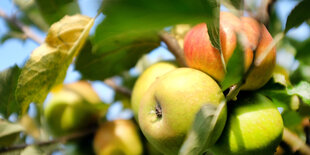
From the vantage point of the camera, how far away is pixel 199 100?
0.55 meters

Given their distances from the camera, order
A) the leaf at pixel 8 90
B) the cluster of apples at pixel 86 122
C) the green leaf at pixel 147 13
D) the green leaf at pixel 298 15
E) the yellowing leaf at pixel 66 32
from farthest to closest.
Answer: the cluster of apples at pixel 86 122 → the leaf at pixel 8 90 → the yellowing leaf at pixel 66 32 → the green leaf at pixel 298 15 → the green leaf at pixel 147 13

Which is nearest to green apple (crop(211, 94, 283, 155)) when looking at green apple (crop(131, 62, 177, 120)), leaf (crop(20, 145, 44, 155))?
green apple (crop(131, 62, 177, 120))

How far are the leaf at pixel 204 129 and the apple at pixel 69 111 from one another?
574 millimetres

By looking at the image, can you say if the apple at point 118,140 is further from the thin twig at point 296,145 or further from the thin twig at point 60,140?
the thin twig at point 296,145

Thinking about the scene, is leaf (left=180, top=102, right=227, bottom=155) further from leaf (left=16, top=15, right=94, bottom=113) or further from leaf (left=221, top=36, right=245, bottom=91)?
leaf (left=16, top=15, right=94, bottom=113)

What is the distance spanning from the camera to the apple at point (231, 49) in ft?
1.88

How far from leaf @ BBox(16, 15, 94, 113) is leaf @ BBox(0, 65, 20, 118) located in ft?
0.52

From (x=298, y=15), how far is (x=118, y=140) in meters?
0.62

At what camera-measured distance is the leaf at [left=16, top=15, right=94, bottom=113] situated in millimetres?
660

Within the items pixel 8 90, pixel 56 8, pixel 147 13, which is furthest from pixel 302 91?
pixel 8 90

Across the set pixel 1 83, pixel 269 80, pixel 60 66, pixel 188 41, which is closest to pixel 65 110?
pixel 1 83

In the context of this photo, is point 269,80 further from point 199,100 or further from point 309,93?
point 199,100

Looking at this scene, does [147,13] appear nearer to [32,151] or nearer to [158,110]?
[158,110]

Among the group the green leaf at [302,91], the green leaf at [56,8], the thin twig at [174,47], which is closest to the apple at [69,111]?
the green leaf at [56,8]
